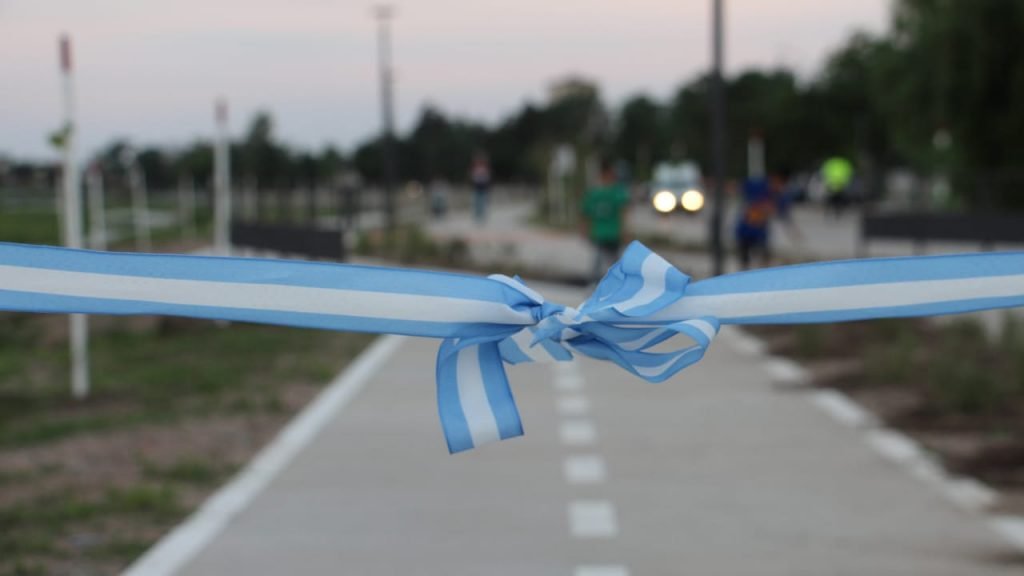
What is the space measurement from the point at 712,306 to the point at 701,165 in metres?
109

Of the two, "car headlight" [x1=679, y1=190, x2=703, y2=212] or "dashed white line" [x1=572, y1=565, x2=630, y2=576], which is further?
"car headlight" [x1=679, y1=190, x2=703, y2=212]

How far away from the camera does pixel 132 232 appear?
1540 inches

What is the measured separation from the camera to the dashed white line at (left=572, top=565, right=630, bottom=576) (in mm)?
6172

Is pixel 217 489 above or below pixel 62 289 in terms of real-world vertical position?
below

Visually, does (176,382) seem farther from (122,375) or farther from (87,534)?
(87,534)

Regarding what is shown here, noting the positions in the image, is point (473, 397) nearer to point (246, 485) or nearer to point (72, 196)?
point (246, 485)

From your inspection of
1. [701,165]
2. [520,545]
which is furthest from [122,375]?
[701,165]

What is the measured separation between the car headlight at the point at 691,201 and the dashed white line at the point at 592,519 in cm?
557

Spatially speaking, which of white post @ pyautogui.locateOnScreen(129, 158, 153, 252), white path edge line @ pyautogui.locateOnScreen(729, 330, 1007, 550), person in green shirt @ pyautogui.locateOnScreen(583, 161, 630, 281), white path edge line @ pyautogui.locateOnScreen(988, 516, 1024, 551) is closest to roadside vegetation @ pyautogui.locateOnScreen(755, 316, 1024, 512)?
white path edge line @ pyautogui.locateOnScreen(729, 330, 1007, 550)

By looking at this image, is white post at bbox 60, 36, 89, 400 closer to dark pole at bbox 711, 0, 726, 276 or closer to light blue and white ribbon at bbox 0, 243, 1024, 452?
light blue and white ribbon at bbox 0, 243, 1024, 452

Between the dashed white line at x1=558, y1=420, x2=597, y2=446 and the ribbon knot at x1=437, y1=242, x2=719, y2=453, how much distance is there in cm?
647

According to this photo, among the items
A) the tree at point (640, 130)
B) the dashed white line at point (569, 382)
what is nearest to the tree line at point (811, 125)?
the tree at point (640, 130)

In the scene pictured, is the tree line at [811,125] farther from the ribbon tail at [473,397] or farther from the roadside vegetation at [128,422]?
the ribbon tail at [473,397]

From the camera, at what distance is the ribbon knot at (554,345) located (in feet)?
9.65
